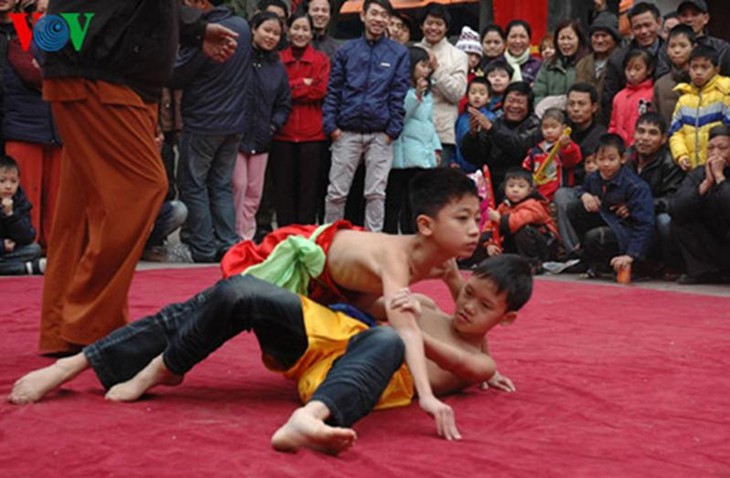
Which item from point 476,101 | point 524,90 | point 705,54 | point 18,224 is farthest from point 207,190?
point 705,54

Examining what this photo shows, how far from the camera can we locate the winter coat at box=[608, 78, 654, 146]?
745 cm

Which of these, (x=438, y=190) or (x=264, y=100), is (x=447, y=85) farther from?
(x=438, y=190)

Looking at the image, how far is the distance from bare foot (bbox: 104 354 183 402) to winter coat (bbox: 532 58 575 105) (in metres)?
5.53

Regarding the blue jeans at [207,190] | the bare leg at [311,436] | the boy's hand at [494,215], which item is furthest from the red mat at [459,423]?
the blue jeans at [207,190]

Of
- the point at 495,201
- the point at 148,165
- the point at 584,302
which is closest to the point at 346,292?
the point at 148,165

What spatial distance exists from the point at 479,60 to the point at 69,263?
568 centimetres

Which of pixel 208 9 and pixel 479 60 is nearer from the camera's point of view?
pixel 208 9

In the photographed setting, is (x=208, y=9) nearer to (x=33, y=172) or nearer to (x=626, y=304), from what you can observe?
(x=33, y=172)

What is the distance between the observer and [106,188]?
364cm

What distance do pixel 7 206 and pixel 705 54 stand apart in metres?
3.99

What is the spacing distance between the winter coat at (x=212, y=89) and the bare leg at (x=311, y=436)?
5.04m

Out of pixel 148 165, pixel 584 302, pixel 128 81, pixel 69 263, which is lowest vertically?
pixel 584 302

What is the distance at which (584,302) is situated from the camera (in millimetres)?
5773

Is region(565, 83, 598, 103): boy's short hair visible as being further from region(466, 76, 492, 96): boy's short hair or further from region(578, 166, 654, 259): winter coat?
region(578, 166, 654, 259): winter coat
